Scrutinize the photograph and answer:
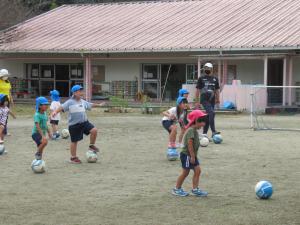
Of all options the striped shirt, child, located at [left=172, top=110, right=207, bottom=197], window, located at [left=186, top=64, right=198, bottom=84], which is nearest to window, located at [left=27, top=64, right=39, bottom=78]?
window, located at [left=186, top=64, right=198, bottom=84]

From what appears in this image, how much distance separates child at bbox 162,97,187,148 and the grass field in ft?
1.35

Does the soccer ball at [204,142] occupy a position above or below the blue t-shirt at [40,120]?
below

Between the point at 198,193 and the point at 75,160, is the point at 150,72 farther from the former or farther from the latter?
the point at 198,193

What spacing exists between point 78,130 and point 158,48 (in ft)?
58.9

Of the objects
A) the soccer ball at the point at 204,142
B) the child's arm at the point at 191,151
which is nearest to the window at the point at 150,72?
the soccer ball at the point at 204,142

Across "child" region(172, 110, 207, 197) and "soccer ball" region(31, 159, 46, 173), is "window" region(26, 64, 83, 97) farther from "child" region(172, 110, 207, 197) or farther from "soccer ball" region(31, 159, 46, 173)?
"child" region(172, 110, 207, 197)

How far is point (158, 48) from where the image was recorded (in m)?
29.1

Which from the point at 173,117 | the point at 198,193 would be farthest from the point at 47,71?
the point at 198,193

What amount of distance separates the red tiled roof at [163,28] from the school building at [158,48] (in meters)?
0.06

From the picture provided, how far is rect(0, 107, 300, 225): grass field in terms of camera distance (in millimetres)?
7090

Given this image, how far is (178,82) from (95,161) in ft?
70.3

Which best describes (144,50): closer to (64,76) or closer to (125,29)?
(125,29)

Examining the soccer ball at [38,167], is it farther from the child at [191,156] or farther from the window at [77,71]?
the window at [77,71]

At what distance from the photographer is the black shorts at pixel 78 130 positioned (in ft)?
37.8
